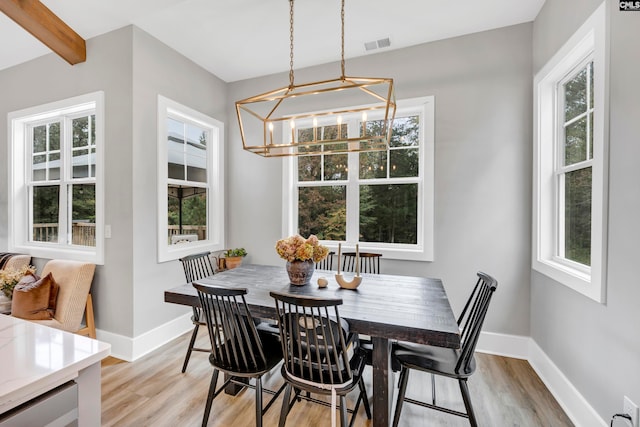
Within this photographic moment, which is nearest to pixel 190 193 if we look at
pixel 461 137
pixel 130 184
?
pixel 130 184

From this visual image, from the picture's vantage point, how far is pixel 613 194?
1.58 metres

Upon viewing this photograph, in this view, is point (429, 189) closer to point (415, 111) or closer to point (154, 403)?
point (415, 111)

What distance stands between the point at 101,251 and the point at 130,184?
2.44 feet

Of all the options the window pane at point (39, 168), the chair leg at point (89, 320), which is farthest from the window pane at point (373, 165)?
the window pane at point (39, 168)

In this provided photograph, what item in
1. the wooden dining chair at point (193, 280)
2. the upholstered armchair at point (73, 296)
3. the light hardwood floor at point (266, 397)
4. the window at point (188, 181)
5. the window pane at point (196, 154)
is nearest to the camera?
the light hardwood floor at point (266, 397)

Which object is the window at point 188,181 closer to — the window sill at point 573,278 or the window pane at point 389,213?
the window pane at point 389,213

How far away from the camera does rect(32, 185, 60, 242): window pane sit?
130 inches

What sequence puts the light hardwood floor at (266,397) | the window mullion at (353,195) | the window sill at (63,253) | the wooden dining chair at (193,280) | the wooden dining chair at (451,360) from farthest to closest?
the window mullion at (353,195), the window sill at (63,253), the wooden dining chair at (193,280), the light hardwood floor at (266,397), the wooden dining chair at (451,360)

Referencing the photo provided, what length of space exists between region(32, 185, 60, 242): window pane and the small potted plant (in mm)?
1884

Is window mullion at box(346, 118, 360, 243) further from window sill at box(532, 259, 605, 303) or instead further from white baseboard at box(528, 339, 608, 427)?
white baseboard at box(528, 339, 608, 427)

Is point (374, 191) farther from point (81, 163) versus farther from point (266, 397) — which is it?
point (81, 163)

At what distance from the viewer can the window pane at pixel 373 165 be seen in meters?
3.28

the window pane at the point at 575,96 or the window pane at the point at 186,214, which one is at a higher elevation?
the window pane at the point at 575,96

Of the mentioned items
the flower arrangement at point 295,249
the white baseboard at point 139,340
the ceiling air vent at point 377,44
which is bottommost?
the white baseboard at point 139,340
